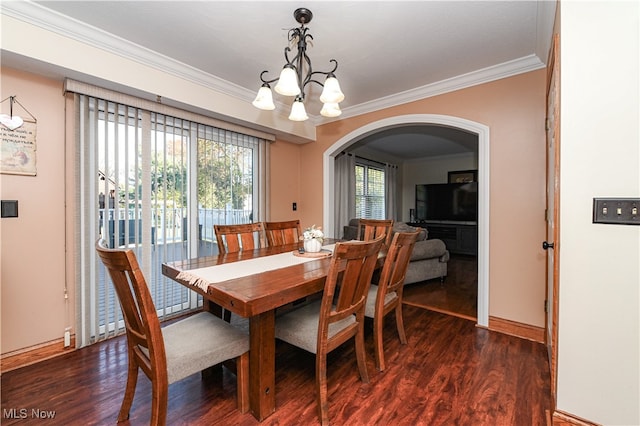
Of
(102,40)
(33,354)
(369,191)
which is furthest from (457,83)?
(33,354)

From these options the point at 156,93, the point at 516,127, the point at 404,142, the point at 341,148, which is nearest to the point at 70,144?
the point at 156,93

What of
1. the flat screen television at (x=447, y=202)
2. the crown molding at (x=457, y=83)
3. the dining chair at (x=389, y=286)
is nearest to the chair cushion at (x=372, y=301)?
the dining chair at (x=389, y=286)

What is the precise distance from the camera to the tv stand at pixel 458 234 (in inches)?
248

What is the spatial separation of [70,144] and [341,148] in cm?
292

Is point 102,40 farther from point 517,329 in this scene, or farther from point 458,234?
point 458,234

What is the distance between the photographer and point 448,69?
2.68m

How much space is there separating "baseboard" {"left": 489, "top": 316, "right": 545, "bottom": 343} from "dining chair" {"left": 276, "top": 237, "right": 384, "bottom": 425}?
1590 mm

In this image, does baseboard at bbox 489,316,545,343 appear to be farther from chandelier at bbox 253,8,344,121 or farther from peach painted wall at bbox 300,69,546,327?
chandelier at bbox 253,8,344,121

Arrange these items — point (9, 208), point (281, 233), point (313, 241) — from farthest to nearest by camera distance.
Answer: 1. point (281, 233)
2. point (313, 241)
3. point (9, 208)

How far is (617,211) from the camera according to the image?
4.02ft

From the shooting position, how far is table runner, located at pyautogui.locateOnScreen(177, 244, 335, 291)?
1562 mm

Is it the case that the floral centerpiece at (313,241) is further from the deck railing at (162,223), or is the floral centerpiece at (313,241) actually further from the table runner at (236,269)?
the deck railing at (162,223)

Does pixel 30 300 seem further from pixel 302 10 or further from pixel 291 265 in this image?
pixel 302 10

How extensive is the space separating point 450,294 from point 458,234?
3.30 metres
